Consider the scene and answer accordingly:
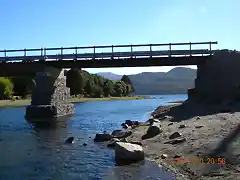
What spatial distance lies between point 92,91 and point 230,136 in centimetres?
14771

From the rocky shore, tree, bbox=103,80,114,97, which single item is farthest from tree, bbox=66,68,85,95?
the rocky shore

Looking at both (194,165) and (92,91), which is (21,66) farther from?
(92,91)

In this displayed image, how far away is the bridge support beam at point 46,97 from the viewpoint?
58125 millimetres

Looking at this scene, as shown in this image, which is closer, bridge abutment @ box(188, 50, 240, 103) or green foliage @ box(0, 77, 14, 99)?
bridge abutment @ box(188, 50, 240, 103)

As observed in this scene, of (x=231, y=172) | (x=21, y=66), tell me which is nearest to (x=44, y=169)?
(x=231, y=172)

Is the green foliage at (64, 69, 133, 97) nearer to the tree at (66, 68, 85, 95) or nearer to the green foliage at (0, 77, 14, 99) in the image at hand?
the tree at (66, 68, 85, 95)

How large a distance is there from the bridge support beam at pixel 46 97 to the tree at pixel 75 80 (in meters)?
83.7

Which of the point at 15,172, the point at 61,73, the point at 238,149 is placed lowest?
the point at 15,172

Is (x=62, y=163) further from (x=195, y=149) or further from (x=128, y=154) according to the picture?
(x=195, y=149)

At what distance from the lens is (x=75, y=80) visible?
149 meters

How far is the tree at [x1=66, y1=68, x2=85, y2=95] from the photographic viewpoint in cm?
14675

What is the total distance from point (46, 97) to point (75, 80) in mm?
89417

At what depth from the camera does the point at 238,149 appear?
18.2 metres

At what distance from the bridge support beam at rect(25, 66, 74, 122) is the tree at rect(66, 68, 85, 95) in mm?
83714
